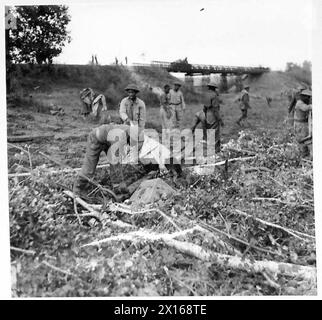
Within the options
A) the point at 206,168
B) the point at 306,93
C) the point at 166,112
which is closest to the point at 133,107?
the point at 166,112

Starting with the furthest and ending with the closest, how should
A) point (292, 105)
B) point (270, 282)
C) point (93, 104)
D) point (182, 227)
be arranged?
1. point (93, 104)
2. point (292, 105)
3. point (182, 227)
4. point (270, 282)

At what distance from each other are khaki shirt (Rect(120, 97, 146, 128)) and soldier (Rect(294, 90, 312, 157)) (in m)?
1.62

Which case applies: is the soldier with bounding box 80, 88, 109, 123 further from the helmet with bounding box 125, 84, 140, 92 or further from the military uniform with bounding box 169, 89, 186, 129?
the military uniform with bounding box 169, 89, 186, 129

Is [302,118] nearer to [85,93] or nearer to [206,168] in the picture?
[206,168]

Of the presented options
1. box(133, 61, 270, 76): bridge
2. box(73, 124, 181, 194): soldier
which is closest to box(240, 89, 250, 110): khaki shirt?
box(133, 61, 270, 76): bridge

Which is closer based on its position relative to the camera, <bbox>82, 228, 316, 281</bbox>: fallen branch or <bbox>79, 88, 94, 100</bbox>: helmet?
<bbox>82, 228, 316, 281</bbox>: fallen branch

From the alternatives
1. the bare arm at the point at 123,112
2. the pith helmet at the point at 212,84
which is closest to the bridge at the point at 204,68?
the pith helmet at the point at 212,84

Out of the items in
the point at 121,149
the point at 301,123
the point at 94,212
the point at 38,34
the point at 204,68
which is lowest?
the point at 94,212

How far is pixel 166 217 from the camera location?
6.05 m

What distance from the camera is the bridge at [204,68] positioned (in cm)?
608

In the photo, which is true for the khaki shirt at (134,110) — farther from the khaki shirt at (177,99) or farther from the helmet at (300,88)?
the helmet at (300,88)

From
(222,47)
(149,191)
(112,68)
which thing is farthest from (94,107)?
(222,47)

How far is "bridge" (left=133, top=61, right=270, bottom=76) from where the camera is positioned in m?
6.08

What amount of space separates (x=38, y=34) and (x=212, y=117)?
6.90ft
